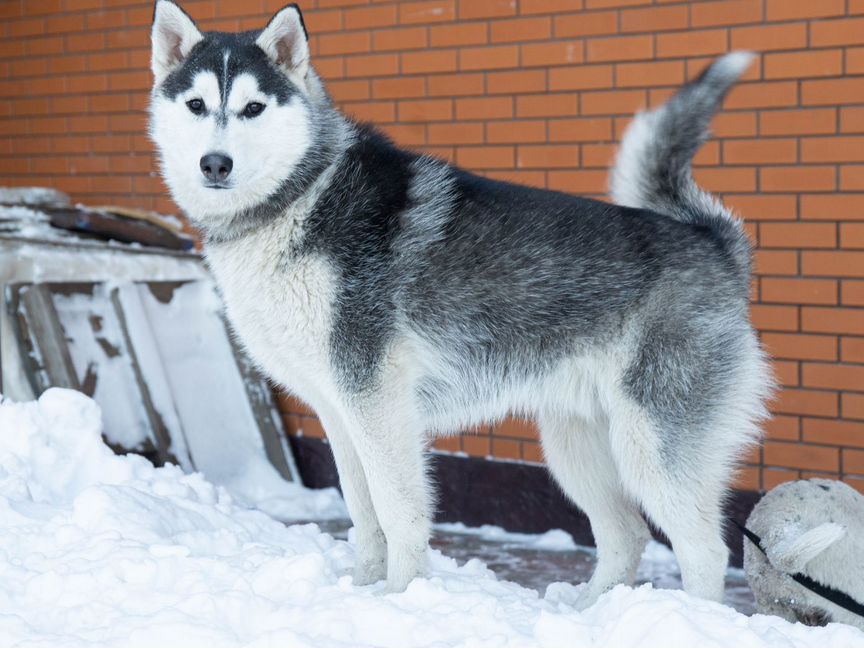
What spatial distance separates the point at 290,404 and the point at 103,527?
2357mm

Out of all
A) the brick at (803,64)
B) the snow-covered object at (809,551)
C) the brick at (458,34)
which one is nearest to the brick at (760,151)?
the brick at (803,64)

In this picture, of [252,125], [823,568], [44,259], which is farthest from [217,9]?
[823,568]

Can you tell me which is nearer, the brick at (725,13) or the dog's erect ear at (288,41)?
the dog's erect ear at (288,41)

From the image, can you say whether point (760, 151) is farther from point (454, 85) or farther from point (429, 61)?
point (429, 61)

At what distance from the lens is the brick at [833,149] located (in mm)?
4418

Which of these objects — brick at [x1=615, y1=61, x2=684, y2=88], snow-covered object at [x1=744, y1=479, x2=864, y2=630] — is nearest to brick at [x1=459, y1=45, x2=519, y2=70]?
brick at [x1=615, y1=61, x2=684, y2=88]

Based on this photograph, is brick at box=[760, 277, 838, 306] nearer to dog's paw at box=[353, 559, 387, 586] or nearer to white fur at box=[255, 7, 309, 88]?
dog's paw at box=[353, 559, 387, 586]

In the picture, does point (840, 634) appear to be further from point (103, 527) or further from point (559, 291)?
point (103, 527)

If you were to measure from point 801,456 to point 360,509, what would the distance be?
2.01m

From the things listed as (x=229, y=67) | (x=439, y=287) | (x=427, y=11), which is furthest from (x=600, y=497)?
(x=427, y=11)

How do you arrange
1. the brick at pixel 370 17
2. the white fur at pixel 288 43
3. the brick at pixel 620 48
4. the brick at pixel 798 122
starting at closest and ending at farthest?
the white fur at pixel 288 43
the brick at pixel 798 122
the brick at pixel 620 48
the brick at pixel 370 17

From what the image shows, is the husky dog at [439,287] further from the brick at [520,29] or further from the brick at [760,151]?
the brick at [520,29]

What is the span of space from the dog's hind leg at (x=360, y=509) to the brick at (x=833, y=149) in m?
2.27

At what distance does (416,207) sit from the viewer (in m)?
3.45
